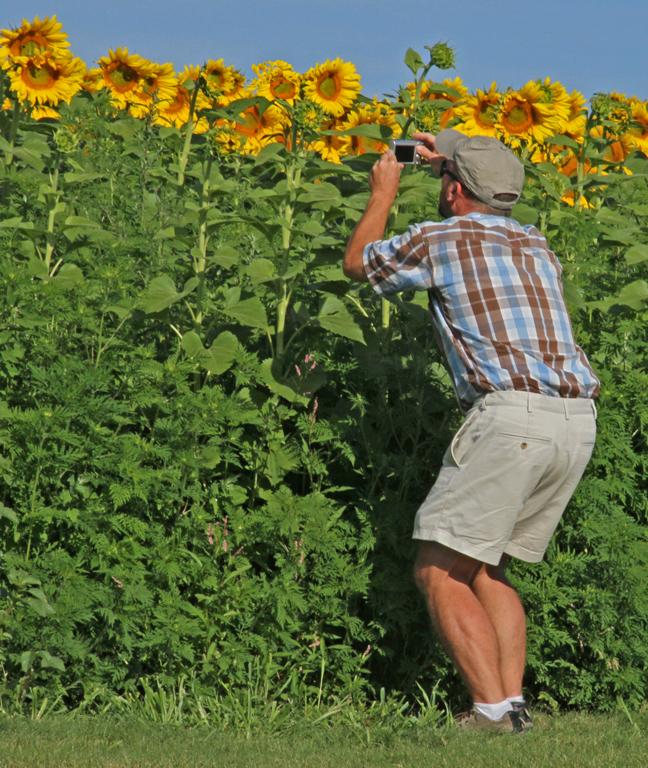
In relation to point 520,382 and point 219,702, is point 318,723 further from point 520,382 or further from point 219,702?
point 520,382

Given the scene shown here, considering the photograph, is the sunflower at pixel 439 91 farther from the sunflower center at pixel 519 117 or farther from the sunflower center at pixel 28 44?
the sunflower center at pixel 28 44

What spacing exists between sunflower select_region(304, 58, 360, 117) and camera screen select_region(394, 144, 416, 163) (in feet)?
7.73

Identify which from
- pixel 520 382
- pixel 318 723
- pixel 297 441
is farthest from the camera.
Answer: pixel 297 441

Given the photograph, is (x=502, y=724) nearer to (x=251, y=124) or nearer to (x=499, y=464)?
(x=499, y=464)

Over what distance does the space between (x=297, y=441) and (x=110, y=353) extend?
75 centimetres

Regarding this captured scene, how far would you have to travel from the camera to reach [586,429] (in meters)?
5.05

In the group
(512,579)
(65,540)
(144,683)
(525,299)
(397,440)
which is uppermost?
(525,299)

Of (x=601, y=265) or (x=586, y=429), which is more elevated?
(x=601, y=265)

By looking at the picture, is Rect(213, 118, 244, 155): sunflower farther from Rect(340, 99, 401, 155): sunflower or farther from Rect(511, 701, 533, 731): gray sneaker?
Rect(511, 701, 533, 731): gray sneaker

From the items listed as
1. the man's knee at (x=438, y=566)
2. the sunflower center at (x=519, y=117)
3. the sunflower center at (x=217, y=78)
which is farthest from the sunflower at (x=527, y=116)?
the man's knee at (x=438, y=566)

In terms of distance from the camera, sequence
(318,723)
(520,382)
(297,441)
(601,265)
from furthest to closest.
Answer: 1. (601,265)
2. (297,441)
3. (318,723)
4. (520,382)

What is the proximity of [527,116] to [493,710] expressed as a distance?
321 centimetres

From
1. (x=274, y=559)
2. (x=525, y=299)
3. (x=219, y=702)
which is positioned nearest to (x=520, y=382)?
(x=525, y=299)

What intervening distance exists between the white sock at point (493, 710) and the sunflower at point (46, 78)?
11.8 ft
